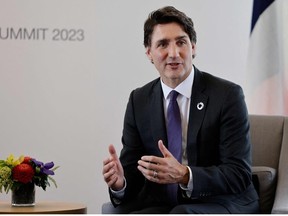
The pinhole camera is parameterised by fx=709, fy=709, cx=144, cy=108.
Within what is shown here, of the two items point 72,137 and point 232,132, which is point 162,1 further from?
point 232,132

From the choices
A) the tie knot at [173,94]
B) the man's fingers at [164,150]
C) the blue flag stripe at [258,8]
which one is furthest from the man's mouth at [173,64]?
the blue flag stripe at [258,8]

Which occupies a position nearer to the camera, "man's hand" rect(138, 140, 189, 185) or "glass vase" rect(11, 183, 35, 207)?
"man's hand" rect(138, 140, 189, 185)

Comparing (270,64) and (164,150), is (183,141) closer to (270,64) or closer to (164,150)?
(164,150)

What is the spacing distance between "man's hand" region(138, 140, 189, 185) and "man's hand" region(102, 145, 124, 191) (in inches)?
7.4

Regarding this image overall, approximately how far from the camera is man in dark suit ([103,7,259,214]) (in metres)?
3.30

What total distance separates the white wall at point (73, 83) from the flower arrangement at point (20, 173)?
179cm

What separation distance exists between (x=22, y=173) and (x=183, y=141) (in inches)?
37.3

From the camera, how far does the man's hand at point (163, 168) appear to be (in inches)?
125

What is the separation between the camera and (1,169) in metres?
3.85

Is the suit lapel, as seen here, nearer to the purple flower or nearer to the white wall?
the purple flower

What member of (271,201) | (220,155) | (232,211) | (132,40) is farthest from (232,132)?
(132,40)

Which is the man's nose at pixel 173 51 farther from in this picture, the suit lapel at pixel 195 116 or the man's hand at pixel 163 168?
the man's hand at pixel 163 168

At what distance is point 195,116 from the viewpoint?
346 centimetres

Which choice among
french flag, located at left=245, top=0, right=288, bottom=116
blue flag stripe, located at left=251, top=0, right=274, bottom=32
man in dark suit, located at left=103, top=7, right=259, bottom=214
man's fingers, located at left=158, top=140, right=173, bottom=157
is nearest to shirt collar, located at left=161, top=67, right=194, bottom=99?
man in dark suit, located at left=103, top=7, right=259, bottom=214
